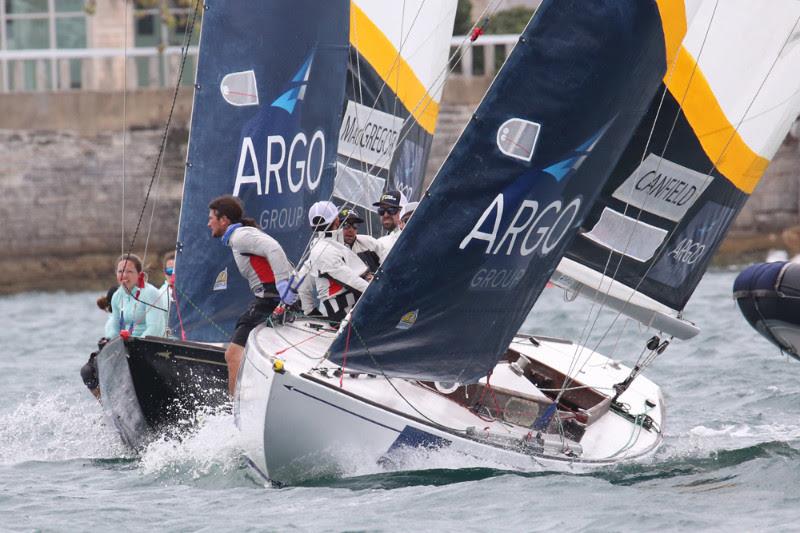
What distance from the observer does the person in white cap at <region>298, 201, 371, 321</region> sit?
8969mm

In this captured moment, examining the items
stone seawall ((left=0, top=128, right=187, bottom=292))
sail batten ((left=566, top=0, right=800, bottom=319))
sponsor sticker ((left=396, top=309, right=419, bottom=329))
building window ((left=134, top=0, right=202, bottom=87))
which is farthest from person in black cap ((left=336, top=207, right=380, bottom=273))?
stone seawall ((left=0, top=128, right=187, bottom=292))

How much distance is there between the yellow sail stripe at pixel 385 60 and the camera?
11.7 metres

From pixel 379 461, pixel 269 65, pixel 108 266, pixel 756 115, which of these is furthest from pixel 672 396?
pixel 108 266

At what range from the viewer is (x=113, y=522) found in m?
7.53

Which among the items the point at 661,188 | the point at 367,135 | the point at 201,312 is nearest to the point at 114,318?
the point at 201,312

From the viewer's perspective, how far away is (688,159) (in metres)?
9.96

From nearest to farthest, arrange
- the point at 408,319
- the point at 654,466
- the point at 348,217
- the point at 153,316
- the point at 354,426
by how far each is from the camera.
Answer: the point at 354,426
the point at 408,319
the point at 654,466
the point at 348,217
the point at 153,316

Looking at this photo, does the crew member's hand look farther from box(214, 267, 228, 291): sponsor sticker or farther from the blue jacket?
the blue jacket

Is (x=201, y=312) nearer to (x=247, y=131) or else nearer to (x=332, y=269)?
(x=247, y=131)

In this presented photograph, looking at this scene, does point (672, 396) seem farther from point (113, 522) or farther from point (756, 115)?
point (113, 522)

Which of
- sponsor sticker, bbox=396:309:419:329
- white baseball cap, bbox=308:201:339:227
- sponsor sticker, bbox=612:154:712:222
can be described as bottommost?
sponsor sticker, bbox=396:309:419:329

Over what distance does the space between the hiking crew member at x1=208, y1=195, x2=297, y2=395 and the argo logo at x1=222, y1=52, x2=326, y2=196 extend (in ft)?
4.63

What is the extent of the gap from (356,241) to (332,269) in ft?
2.11

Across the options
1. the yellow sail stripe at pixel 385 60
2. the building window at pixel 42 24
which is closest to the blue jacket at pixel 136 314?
the yellow sail stripe at pixel 385 60
